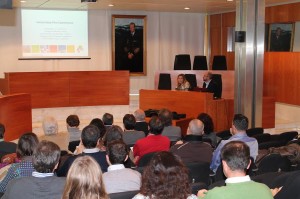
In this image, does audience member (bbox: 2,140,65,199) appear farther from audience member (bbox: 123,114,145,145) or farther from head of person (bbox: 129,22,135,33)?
head of person (bbox: 129,22,135,33)

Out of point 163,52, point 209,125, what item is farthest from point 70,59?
point 209,125

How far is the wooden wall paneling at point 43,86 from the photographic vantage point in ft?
37.0

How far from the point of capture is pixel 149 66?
15219 millimetres

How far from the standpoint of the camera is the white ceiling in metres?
12.0

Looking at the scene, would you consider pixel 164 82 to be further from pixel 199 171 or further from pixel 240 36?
pixel 199 171

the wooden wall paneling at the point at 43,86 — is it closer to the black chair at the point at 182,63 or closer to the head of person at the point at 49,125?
the black chair at the point at 182,63

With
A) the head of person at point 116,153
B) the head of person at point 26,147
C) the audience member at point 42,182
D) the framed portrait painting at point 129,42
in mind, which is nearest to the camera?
the audience member at point 42,182

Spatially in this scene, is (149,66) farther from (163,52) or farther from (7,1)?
(7,1)

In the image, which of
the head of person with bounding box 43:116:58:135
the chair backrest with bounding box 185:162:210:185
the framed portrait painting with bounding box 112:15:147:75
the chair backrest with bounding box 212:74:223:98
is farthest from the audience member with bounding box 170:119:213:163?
the framed portrait painting with bounding box 112:15:147:75

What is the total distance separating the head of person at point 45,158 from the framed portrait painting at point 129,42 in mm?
11349

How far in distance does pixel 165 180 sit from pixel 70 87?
9617 millimetres

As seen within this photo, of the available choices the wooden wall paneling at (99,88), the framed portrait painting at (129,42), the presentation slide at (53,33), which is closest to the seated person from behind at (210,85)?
the wooden wall paneling at (99,88)

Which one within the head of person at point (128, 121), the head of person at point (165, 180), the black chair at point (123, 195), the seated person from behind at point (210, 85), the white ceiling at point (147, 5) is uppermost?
the white ceiling at point (147, 5)

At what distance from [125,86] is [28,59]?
3293 millimetres
